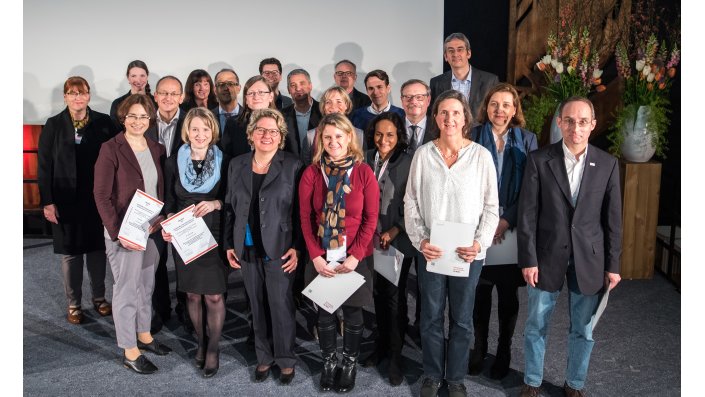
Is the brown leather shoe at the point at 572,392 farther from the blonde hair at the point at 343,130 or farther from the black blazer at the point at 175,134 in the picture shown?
the black blazer at the point at 175,134

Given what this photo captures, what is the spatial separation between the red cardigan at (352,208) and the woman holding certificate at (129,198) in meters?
0.89

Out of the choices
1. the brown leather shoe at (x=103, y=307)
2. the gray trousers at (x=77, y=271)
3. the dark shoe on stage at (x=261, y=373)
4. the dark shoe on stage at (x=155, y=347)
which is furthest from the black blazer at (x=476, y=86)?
the brown leather shoe at (x=103, y=307)

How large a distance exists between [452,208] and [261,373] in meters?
1.39

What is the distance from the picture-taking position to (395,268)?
3.07m

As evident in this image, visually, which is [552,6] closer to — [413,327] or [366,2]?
[366,2]

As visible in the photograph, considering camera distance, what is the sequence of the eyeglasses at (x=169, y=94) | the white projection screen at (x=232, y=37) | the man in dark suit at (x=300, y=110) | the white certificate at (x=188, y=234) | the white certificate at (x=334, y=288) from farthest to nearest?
the white projection screen at (x=232, y=37), the man in dark suit at (x=300, y=110), the eyeglasses at (x=169, y=94), the white certificate at (x=188, y=234), the white certificate at (x=334, y=288)

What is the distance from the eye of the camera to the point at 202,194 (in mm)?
3148

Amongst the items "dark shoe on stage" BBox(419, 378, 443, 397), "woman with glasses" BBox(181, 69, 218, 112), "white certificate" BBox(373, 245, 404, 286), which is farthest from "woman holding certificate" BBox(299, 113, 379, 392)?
"woman with glasses" BBox(181, 69, 218, 112)

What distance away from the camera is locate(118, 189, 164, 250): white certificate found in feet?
10.4

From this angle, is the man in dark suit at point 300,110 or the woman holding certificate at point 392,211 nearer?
the woman holding certificate at point 392,211

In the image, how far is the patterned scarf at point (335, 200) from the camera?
9.37 feet

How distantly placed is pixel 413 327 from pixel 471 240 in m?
1.36

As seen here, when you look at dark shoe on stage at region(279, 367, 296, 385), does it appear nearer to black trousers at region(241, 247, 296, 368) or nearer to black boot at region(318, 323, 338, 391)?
black trousers at region(241, 247, 296, 368)

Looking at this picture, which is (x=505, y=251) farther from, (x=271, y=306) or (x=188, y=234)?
(x=188, y=234)
